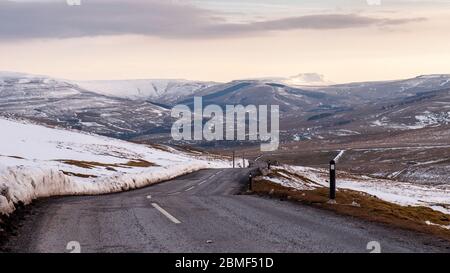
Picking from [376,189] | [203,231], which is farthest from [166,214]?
[376,189]

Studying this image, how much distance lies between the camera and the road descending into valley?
37.2 feet

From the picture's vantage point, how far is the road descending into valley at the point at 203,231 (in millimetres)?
11344

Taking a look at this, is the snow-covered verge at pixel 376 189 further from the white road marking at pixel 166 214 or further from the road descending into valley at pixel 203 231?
the road descending into valley at pixel 203 231

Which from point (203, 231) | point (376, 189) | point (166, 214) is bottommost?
point (376, 189)

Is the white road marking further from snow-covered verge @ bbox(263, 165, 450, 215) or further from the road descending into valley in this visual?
snow-covered verge @ bbox(263, 165, 450, 215)

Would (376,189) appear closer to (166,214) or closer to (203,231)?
(166,214)

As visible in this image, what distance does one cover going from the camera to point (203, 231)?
1343cm

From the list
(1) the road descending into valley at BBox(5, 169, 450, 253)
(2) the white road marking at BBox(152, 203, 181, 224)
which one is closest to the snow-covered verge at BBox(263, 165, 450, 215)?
(2) the white road marking at BBox(152, 203, 181, 224)

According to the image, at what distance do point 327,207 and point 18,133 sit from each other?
115 m

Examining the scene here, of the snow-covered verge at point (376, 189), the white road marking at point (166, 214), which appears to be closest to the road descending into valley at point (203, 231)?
the white road marking at point (166, 214)

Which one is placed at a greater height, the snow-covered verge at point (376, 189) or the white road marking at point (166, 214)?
the white road marking at point (166, 214)

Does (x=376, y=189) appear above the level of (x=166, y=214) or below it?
below
